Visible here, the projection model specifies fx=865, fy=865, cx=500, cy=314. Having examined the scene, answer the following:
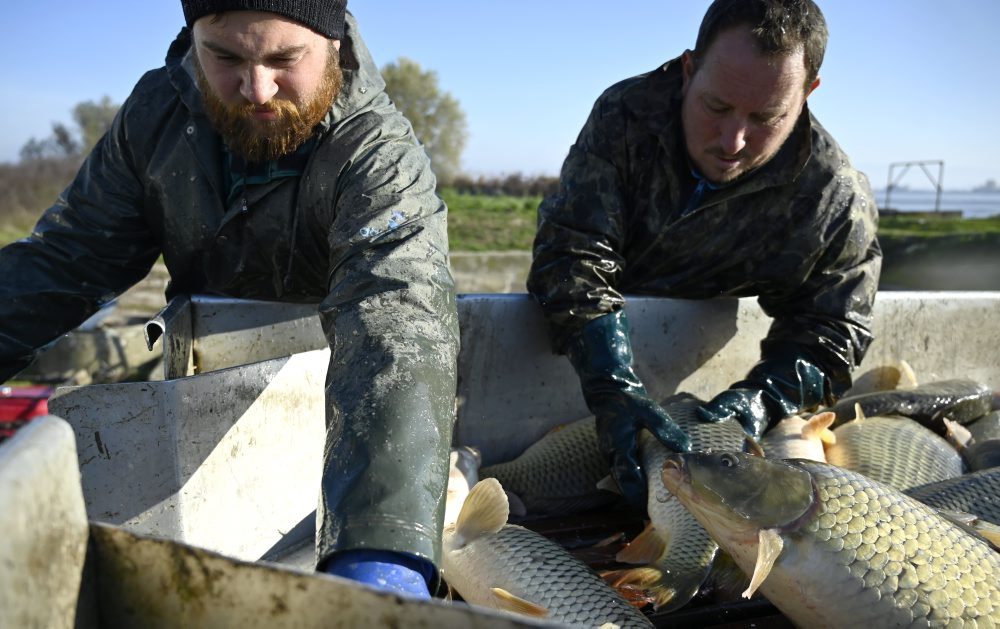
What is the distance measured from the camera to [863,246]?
363 cm

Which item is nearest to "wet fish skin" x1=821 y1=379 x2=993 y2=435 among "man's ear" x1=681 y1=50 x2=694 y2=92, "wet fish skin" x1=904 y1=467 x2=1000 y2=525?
"wet fish skin" x1=904 y1=467 x2=1000 y2=525

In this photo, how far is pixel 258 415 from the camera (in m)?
2.54

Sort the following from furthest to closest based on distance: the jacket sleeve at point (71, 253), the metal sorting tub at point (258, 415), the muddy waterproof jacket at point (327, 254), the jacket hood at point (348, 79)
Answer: the jacket sleeve at point (71, 253) → the jacket hood at point (348, 79) → the muddy waterproof jacket at point (327, 254) → the metal sorting tub at point (258, 415)

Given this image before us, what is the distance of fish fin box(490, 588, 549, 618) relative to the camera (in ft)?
6.99

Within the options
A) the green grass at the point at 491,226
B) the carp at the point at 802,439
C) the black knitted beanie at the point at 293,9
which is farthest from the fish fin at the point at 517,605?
the green grass at the point at 491,226

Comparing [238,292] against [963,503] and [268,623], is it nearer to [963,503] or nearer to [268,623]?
[268,623]

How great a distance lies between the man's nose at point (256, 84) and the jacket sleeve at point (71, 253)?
26.4 inches

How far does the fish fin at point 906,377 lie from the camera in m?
4.04

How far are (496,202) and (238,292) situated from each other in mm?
20936

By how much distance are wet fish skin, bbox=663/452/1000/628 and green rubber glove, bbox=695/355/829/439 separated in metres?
1.00

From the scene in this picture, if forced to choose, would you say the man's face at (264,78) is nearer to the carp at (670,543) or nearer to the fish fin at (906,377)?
the carp at (670,543)

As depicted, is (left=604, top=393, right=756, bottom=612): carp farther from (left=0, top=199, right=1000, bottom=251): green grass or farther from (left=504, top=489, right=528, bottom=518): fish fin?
(left=0, top=199, right=1000, bottom=251): green grass

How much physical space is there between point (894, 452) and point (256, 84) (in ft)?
8.45

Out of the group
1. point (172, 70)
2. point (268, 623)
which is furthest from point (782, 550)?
point (172, 70)
